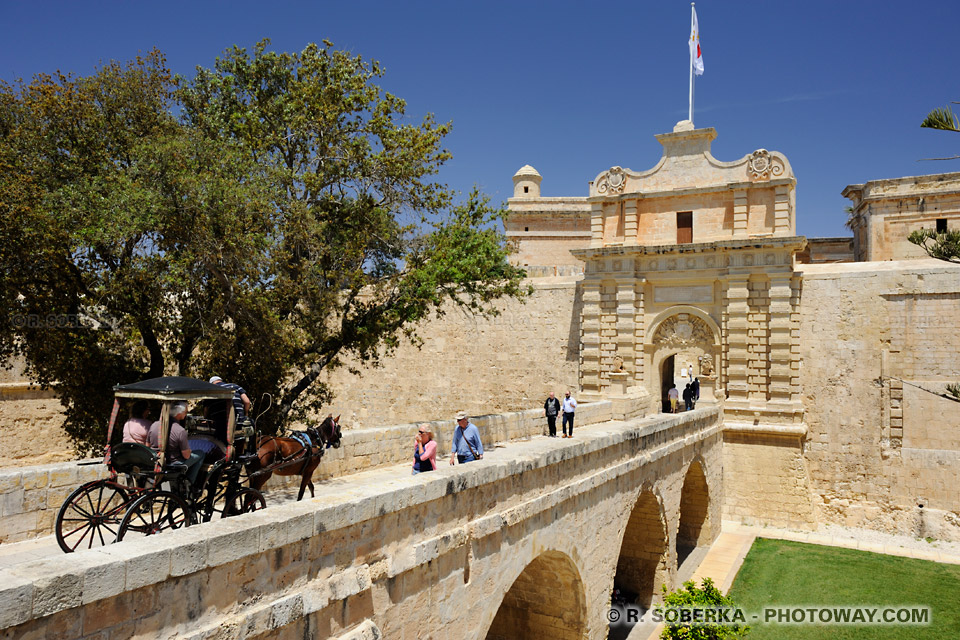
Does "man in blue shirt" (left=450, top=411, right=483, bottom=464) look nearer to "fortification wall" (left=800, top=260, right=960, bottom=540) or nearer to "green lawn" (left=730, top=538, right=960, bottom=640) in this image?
"green lawn" (left=730, top=538, right=960, bottom=640)

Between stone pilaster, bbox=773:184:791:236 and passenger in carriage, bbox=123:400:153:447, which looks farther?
stone pilaster, bbox=773:184:791:236

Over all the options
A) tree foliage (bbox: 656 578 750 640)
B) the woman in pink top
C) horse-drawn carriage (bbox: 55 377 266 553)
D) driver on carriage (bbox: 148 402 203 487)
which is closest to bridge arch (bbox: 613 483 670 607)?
tree foliage (bbox: 656 578 750 640)

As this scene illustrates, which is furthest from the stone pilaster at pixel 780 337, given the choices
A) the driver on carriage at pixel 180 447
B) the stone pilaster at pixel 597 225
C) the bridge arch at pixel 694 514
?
the driver on carriage at pixel 180 447

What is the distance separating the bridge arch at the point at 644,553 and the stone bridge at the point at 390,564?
4.16 feet

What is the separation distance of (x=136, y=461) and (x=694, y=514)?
13.3 metres

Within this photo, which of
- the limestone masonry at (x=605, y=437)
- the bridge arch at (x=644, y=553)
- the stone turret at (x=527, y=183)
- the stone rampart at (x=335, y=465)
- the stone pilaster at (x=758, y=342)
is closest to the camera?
the limestone masonry at (x=605, y=437)

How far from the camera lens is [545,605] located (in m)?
8.73

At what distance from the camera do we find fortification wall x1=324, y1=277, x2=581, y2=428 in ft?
65.3

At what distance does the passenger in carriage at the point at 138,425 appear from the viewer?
5.49 m

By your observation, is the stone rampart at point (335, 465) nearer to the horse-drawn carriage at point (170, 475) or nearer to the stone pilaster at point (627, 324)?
the horse-drawn carriage at point (170, 475)

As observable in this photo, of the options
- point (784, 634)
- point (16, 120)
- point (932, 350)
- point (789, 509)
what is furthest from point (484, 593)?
point (932, 350)

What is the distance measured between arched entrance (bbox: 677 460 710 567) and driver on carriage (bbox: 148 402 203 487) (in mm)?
12238

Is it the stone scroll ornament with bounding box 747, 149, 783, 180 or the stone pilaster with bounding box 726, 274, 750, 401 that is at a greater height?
the stone scroll ornament with bounding box 747, 149, 783, 180

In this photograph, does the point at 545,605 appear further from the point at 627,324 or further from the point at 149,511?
the point at 627,324
